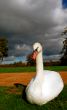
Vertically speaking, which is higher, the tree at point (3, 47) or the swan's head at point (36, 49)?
the tree at point (3, 47)

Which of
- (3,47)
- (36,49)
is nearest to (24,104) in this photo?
(36,49)

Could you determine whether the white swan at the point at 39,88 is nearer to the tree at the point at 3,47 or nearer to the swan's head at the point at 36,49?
the swan's head at the point at 36,49

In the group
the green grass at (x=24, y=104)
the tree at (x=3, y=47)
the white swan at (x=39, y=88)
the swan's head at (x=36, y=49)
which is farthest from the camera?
the tree at (x=3, y=47)

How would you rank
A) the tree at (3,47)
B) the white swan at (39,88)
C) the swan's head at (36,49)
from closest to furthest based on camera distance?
the swan's head at (36,49)
the white swan at (39,88)
the tree at (3,47)

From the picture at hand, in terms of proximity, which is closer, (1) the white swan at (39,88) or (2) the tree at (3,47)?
(1) the white swan at (39,88)

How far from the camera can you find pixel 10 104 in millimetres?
9195

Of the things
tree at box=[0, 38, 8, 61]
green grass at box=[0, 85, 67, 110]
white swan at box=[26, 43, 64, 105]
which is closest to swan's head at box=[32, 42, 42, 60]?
white swan at box=[26, 43, 64, 105]

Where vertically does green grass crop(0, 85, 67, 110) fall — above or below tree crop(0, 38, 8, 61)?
below

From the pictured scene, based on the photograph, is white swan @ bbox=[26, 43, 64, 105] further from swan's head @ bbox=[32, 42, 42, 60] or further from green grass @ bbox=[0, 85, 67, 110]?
green grass @ bbox=[0, 85, 67, 110]

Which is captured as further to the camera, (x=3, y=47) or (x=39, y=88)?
(x=3, y=47)

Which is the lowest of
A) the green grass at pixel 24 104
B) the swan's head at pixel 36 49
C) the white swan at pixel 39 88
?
the green grass at pixel 24 104

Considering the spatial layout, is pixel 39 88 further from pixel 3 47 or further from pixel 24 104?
pixel 3 47

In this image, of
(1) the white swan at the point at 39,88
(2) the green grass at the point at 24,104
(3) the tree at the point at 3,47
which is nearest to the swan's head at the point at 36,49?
(1) the white swan at the point at 39,88

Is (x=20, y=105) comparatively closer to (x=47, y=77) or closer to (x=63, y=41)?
(x=47, y=77)
